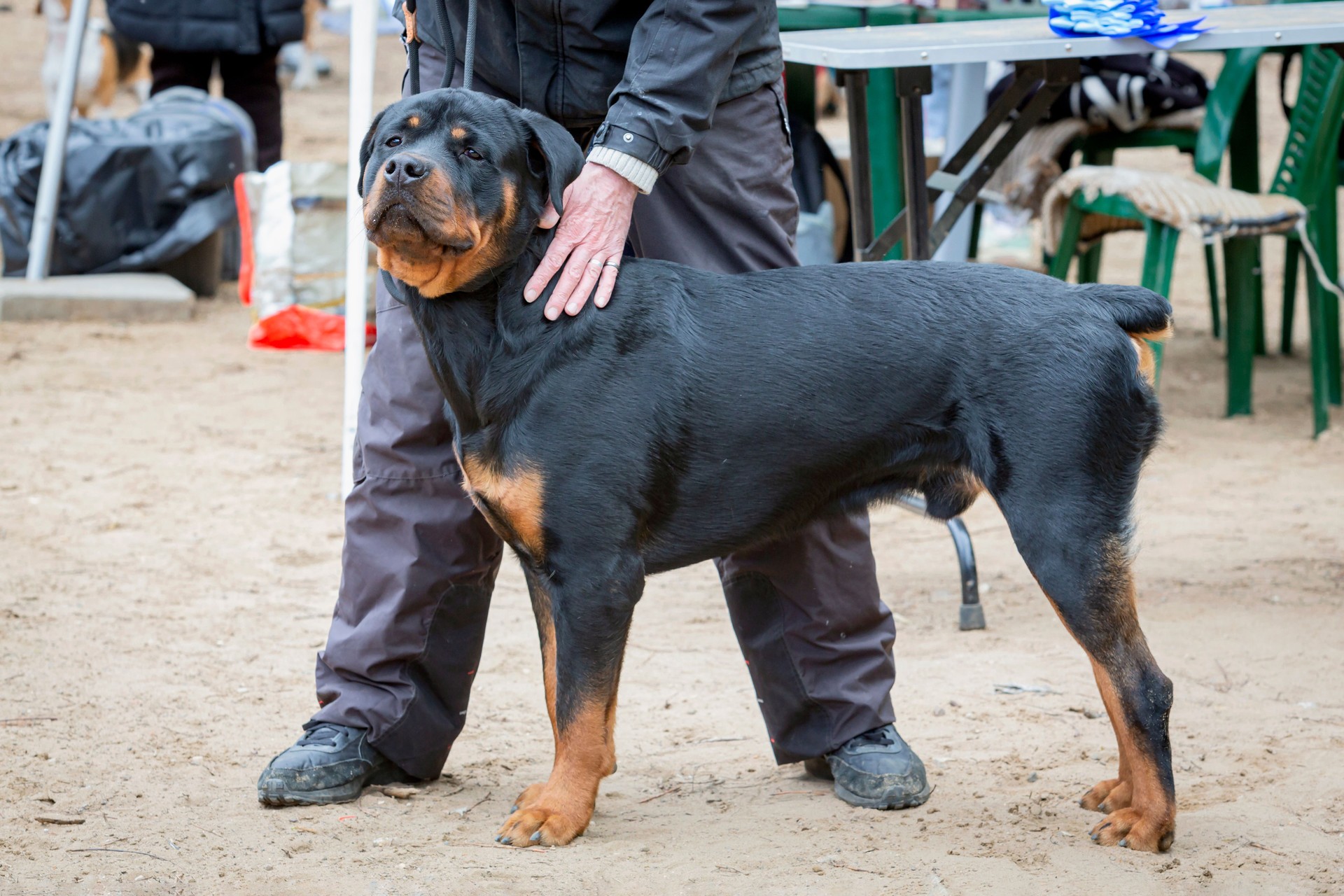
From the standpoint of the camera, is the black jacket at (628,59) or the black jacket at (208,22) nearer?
the black jacket at (628,59)

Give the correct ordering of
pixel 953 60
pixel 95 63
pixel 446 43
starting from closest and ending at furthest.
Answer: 1. pixel 446 43
2. pixel 953 60
3. pixel 95 63

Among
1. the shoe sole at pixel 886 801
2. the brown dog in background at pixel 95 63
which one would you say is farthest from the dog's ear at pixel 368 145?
the brown dog in background at pixel 95 63

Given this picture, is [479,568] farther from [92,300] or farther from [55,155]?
[55,155]

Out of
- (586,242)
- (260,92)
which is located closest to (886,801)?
(586,242)

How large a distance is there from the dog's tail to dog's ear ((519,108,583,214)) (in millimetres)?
1000

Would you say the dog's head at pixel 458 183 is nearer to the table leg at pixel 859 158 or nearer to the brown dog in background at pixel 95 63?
the table leg at pixel 859 158

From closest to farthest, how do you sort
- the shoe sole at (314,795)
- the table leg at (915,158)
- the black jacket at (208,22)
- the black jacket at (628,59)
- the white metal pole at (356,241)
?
the black jacket at (628,59) → the shoe sole at (314,795) → the table leg at (915,158) → the white metal pole at (356,241) → the black jacket at (208,22)

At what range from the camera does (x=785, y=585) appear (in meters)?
2.95

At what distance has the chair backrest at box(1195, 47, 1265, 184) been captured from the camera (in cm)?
579

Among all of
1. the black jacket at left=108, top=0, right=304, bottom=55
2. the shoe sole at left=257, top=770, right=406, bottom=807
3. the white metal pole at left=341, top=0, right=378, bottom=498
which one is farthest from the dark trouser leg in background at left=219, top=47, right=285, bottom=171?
the shoe sole at left=257, top=770, right=406, bottom=807

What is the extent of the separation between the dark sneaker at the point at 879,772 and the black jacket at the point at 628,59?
1279 millimetres

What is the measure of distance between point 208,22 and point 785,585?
620cm

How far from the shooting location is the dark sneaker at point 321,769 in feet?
9.39

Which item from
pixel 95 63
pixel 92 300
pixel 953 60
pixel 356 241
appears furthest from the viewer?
pixel 95 63
